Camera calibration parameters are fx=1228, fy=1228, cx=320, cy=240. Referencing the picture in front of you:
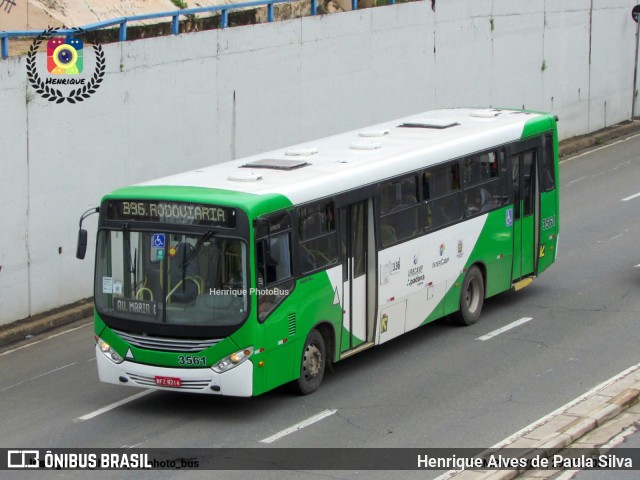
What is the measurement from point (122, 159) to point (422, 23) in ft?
33.3

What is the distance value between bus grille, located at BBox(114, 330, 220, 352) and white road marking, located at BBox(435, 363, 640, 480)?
10.7 ft

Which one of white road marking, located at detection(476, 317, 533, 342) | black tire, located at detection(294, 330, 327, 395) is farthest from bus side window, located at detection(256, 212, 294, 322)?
white road marking, located at detection(476, 317, 533, 342)

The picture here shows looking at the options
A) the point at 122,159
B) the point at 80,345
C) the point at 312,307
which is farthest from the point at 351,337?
the point at 122,159

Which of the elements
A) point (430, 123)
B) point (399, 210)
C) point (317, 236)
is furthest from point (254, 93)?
point (317, 236)

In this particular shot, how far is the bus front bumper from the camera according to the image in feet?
44.7

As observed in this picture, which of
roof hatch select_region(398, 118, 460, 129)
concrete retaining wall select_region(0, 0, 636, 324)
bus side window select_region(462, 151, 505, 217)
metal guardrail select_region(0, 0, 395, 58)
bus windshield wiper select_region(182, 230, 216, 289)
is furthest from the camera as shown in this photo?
concrete retaining wall select_region(0, 0, 636, 324)

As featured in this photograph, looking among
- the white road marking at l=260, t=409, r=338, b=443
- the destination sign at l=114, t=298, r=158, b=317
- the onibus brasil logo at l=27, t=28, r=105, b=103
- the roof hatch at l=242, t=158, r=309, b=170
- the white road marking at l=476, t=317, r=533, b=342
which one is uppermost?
the onibus brasil logo at l=27, t=28, r=105, b=103

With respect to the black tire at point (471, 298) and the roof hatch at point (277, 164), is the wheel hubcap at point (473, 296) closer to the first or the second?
the black tire at point (471, 298)

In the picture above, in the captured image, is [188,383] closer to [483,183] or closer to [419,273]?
[419,273]

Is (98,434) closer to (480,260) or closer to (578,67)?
(480,260)

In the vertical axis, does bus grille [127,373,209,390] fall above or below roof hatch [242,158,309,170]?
below

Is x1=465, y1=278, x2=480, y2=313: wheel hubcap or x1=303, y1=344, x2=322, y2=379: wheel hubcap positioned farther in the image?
x1=465, y1=278, x2=480, y2=313: wheel hubcap

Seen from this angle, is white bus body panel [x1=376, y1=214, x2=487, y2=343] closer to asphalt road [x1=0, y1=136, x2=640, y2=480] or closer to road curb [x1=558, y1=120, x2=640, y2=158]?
asphalt road [x1=0, y1=136, x2=640, y2=480]

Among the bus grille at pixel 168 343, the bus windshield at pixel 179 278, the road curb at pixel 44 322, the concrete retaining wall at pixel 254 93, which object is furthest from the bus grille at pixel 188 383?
the concrete retaining wall at pixel 254 93
